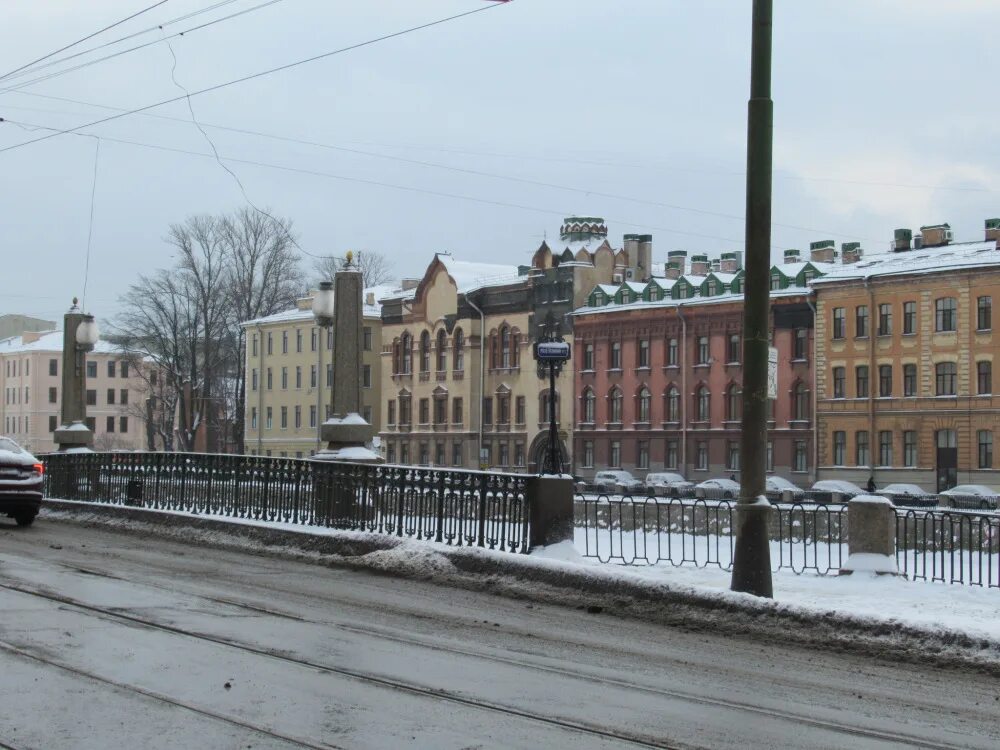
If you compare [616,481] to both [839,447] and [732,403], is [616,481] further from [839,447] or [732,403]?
[839,447]

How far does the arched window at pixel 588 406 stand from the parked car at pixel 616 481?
5.03 m

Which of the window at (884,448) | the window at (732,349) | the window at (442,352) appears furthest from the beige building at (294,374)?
the window at (884,448)

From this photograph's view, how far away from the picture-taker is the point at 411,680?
9602 millimetres

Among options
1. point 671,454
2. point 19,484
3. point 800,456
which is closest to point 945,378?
point 800,456

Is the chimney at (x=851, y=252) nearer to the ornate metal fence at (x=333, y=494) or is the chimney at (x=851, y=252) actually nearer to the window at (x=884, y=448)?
the window at (x=884, y=448)

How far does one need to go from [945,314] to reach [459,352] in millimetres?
32884

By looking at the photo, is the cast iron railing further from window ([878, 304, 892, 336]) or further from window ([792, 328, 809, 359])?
window ([792, 328, 809, 359])

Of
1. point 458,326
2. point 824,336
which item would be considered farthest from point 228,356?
point 824,336

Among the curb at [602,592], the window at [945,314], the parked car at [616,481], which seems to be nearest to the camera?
the curb at [602,592]

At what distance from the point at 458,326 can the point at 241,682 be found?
255ft

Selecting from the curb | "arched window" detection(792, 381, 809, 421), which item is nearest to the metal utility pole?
the curb

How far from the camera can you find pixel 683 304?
240 feet

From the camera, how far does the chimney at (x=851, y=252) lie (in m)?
70.1

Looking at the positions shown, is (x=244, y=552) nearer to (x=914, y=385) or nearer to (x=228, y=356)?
(x=914, y=385)
